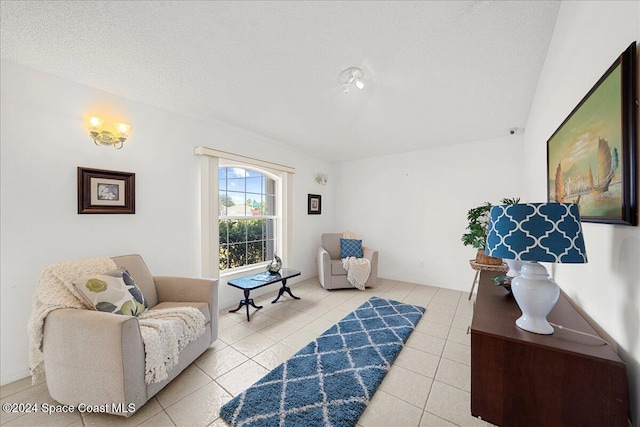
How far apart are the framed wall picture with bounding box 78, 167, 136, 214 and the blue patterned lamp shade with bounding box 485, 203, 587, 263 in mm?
3018

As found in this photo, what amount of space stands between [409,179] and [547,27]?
2882 millimetres

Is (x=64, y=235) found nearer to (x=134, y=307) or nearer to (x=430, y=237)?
(x=134, y=307)

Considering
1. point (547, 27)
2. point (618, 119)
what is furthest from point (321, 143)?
point (618, 119)

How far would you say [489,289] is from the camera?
1721 millimetres

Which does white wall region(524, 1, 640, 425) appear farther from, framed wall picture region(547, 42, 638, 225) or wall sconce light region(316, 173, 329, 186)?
wall sconce light region(316, 173, 329, 186)

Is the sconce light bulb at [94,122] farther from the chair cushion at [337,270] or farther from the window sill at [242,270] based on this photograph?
the chair cushion at [337,270]

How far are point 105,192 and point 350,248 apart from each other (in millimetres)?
3328

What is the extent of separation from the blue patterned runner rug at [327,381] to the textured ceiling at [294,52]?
2.40m

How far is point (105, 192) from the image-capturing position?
2199mm

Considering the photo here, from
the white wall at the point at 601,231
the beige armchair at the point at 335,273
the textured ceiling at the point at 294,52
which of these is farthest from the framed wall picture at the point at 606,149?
the beige armchair at the point at 335,273

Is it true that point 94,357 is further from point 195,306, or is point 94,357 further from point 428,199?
point 428,199

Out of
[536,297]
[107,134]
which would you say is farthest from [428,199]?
[107,134]

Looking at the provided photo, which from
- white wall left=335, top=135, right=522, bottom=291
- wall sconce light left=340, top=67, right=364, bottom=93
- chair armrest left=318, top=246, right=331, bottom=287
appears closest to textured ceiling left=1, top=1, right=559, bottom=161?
wall sconce light left=340, top=67, right=364, bottom=93

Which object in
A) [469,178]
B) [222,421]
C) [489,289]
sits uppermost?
[469,178]
